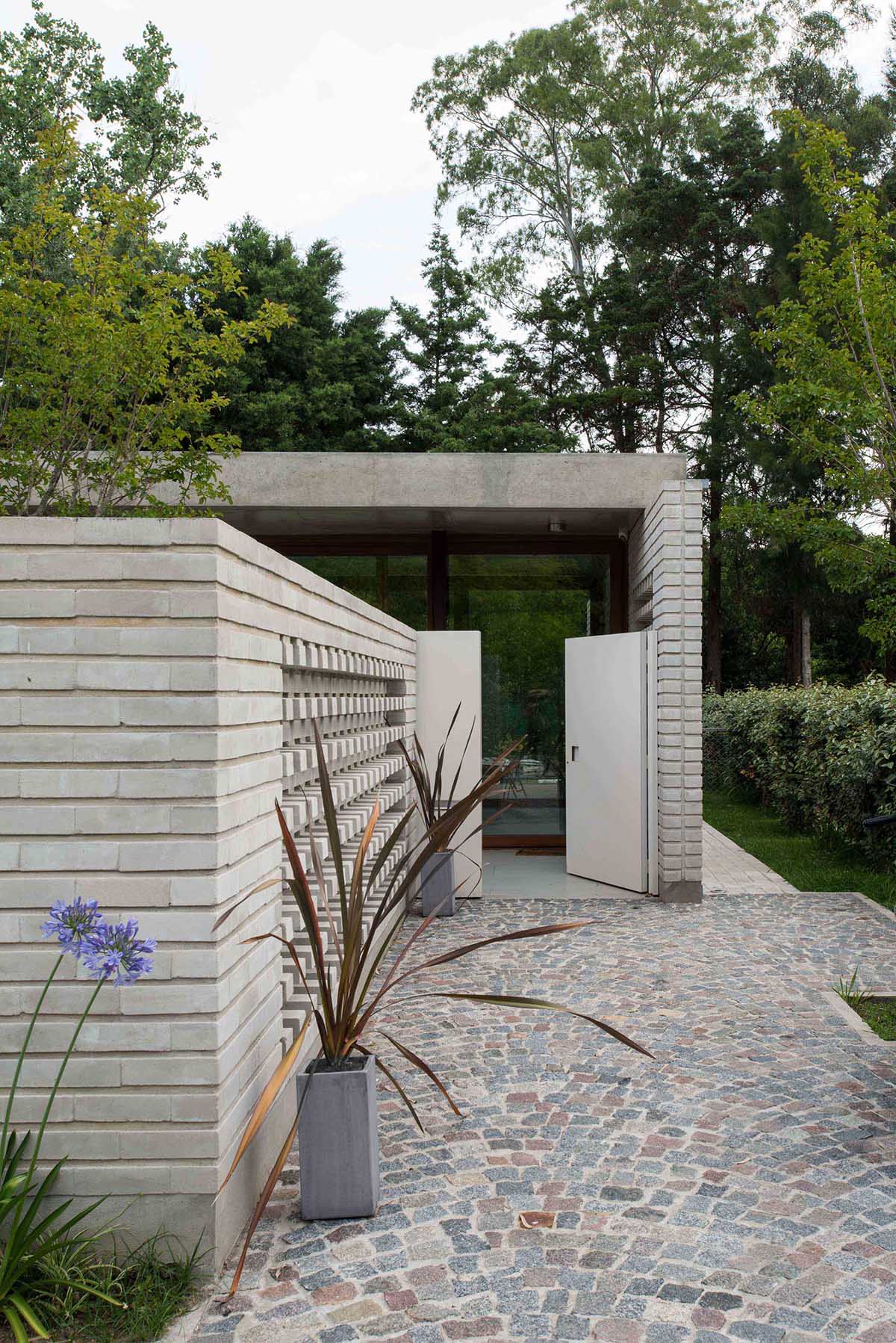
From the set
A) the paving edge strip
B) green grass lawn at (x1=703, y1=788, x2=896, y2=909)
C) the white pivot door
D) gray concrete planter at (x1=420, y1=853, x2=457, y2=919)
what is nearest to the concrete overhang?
the white pivot door

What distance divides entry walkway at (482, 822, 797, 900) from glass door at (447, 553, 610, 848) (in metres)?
0.52

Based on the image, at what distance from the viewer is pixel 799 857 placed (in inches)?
365

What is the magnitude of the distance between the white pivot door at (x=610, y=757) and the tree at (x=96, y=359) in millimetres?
2998

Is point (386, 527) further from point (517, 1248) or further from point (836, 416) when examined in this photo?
point (517, 1248)

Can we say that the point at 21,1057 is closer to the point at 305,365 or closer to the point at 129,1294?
the point at 129,1294

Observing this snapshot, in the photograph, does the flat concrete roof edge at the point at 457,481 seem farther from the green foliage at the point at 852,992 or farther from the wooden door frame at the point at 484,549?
the green foliage at the point at 852,992

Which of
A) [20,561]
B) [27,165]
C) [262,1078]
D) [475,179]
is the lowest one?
[262,1078]

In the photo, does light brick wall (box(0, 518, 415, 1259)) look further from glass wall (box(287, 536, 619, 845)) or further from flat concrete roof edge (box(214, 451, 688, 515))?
glass wall (box(287, 536, 619, 845))

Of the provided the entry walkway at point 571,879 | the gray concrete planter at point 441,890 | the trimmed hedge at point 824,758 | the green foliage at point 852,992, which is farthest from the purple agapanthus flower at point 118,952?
the trimmed hedge at point 824,758

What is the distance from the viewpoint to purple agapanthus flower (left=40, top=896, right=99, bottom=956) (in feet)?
6.75

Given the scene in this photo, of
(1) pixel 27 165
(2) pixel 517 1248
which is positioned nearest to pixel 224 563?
(2) pixel 517 1248

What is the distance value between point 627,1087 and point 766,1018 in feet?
3.43

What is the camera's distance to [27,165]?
17.7m

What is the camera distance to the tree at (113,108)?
59.3ft
